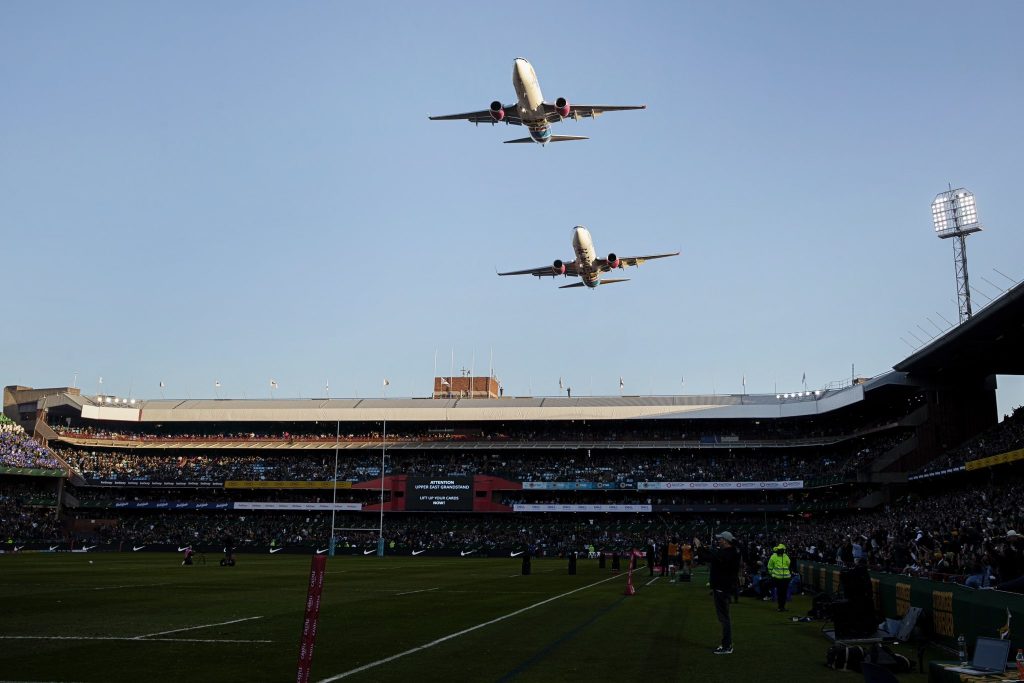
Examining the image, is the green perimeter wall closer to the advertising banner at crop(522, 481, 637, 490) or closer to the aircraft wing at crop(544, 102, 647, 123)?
the aircraft wing at crop(544, 102, 647, 123)

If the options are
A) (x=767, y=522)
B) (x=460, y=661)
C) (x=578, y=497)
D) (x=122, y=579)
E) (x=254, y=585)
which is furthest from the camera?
(x=578, y=497)

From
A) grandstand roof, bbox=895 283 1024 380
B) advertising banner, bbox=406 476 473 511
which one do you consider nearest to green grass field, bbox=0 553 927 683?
grandstand roof, bbox=895 283 1024 380

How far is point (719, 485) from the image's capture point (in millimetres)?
74938

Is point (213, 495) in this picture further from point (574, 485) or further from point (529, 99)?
point (529, 99)

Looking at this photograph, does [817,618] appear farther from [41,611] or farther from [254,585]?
[254,585]

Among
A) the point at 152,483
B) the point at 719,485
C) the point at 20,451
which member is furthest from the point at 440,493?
the point at 20,451

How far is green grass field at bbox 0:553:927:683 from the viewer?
10742mm

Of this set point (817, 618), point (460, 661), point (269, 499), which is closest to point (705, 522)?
point (269, 499)

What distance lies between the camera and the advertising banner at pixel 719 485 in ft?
240

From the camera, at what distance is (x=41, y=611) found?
18.1 metres

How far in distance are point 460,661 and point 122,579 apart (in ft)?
75.4

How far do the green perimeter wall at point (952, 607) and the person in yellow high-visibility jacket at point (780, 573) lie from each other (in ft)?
10.2

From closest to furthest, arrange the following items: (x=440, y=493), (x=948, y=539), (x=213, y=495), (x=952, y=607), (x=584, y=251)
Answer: (x=952, y=607) < (x=948, y=539) < (x=584, y=251) < (x=440, y=493) < (x=213, y=495)

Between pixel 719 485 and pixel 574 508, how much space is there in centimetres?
1311
